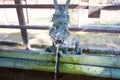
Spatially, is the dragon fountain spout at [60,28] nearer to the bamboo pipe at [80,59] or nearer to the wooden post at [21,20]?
the bamboo pipe at [80,59]

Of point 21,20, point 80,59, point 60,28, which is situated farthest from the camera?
point 21,20

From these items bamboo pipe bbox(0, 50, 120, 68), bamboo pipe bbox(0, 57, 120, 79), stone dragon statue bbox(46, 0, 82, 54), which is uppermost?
→ stone dragon statue bbox(46, 0, 82, 54)

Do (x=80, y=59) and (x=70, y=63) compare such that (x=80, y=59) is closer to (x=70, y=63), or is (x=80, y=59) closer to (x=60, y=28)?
(x=70, y=63)

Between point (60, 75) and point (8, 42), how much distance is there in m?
1.65

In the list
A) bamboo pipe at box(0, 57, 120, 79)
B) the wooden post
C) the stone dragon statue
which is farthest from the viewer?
the wooden post

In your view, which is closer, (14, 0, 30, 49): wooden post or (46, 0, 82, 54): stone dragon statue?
(46, 0, 82, 54): stone dragon statue

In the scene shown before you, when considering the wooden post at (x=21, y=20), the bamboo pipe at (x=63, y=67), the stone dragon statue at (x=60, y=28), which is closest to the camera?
the stone dragon statue at (x=60, y=28)

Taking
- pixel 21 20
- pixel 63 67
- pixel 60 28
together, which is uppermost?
pixel 60 28

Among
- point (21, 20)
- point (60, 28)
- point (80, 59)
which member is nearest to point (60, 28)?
point (60, 28)

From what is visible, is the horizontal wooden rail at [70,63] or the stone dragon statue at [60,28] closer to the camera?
the stone dragon statue at [60,28]

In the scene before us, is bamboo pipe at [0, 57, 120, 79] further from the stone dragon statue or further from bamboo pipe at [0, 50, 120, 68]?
the stone dragon statue

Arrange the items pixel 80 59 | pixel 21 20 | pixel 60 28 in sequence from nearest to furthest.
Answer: pixel 60 28
pixel 80 59
pixel 21 20

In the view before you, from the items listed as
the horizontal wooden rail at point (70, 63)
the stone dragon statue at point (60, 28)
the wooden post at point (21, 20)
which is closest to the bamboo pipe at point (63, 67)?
the horizontal wooden rail at point (70, 63)

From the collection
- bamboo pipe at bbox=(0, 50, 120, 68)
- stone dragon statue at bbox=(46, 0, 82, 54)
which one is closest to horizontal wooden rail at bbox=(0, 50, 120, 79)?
bamboo pipe at bbox=(0, 50, 120, 68)
